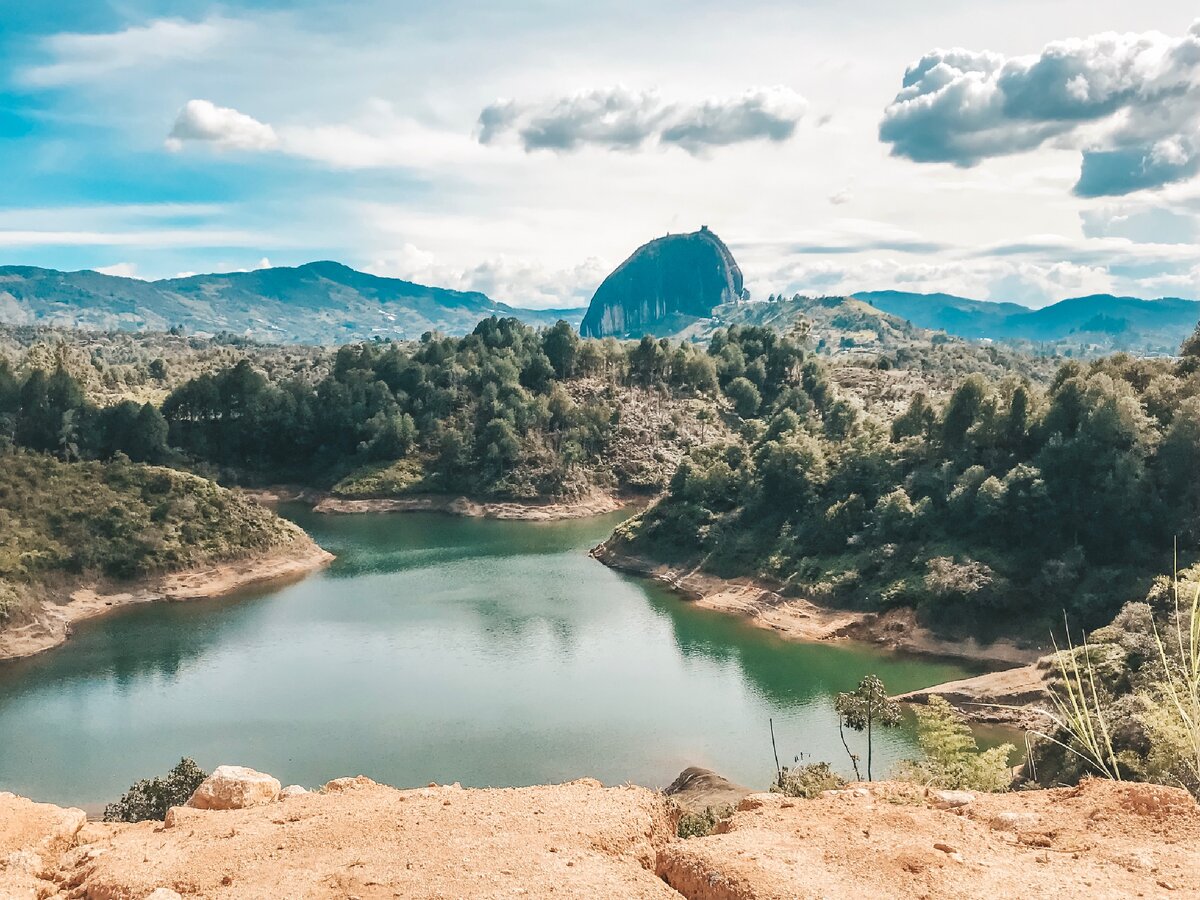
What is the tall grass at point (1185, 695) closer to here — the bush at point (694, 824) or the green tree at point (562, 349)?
the bush at point (694, 824)

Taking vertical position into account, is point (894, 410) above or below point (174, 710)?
above

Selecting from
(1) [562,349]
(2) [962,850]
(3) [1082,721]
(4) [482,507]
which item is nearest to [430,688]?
(2) [962,850]

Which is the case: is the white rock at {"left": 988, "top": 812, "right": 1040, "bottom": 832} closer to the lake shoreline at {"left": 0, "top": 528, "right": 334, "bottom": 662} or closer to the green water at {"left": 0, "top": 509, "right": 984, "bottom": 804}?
the green water at {"left": 0, "top": 509, "right": 984, "bottom": 804}

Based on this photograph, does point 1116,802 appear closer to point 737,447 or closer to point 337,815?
point 337,815

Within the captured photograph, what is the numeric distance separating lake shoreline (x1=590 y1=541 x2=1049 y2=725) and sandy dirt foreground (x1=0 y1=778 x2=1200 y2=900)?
73.8ft

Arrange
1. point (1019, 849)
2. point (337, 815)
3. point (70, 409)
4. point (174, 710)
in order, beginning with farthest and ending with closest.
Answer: point (70, 409) < point (174, 710) < point (337, 815) < point (1019, 849)

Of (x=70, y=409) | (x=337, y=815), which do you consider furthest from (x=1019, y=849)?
(x=70, y=409)

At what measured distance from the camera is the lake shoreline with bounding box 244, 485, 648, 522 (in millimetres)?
98438

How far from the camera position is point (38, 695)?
4569cm

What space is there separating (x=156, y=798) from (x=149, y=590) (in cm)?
3874

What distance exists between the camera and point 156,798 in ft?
89.7

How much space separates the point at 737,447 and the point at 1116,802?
63668 millimetres

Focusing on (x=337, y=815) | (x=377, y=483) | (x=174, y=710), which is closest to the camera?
(x=337, y=815)

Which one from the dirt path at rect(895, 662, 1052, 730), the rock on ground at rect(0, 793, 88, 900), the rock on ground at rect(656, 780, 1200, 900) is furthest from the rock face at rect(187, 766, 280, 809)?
the dirt path at rect(895, 662, 1052, 730)
